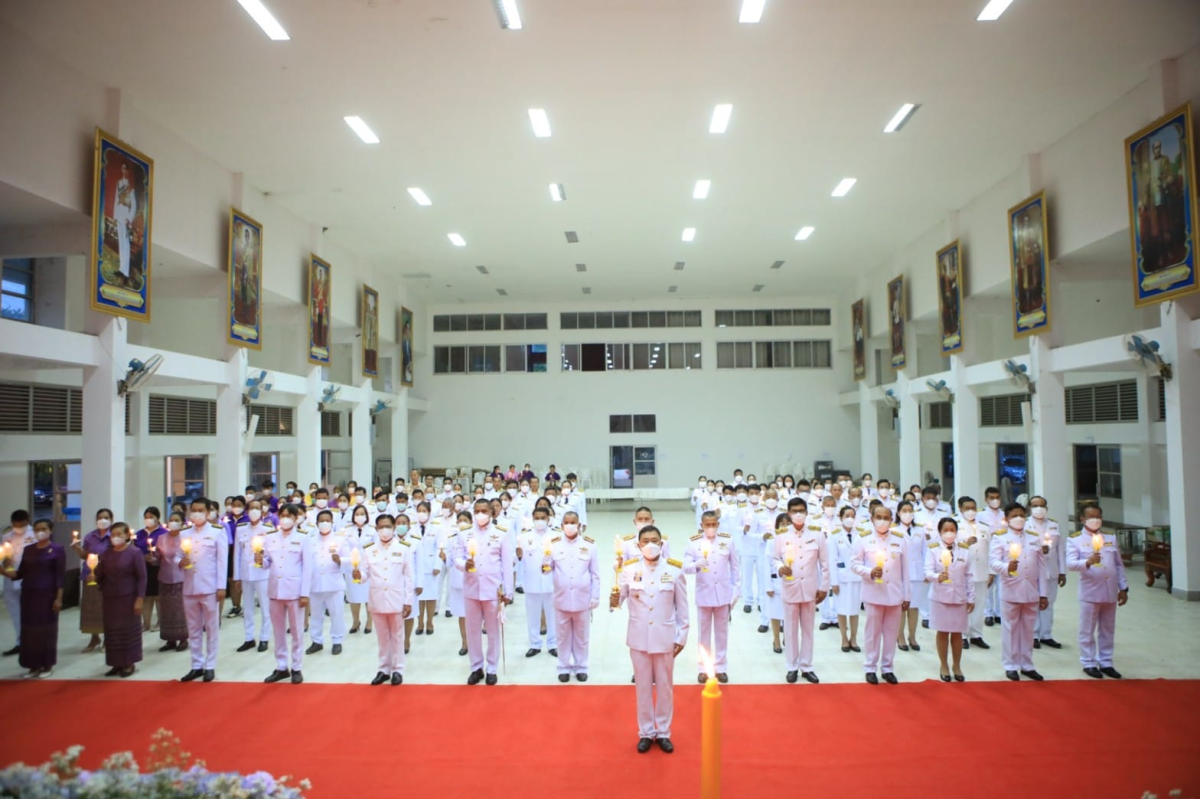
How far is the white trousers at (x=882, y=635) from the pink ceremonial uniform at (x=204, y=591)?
6.77 metres

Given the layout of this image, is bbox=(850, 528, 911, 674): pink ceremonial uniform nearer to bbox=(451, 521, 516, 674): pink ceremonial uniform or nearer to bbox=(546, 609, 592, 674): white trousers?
bbox=(546, 609, 592, 674): white trousers

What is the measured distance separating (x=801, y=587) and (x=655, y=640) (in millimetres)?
2392

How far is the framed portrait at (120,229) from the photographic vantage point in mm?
10211

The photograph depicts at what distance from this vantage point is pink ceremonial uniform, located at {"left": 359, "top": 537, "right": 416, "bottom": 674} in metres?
7.20

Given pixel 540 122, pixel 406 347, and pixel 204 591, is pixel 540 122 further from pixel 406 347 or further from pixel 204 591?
pixel 406 347

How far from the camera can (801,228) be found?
19484mm

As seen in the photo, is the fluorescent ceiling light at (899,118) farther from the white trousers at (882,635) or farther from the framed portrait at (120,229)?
the framed portrait at (120,229)

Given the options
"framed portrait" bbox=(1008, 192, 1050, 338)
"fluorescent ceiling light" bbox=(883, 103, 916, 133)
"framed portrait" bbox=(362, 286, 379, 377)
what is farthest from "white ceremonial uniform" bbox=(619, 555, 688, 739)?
"framed portrait" bbox=(362, 286, 379, 377)

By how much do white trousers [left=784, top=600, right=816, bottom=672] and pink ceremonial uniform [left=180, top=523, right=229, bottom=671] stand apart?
19.6 ft

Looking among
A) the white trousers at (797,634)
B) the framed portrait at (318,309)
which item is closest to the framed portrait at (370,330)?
the framed portrait at (318,309)

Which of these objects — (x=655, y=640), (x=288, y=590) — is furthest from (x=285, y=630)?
(x=655, y=640)

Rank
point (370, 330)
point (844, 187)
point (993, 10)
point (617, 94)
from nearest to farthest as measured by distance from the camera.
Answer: point (993, 10)
point (617, 94)
point (844, 187)
point (370, 330)

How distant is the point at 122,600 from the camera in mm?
7688

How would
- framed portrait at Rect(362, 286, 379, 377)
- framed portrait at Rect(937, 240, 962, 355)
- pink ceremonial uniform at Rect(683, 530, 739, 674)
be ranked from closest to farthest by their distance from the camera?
1. pink ceremonial uniform at Rect(683, 530, 739, 674)
2. framed portrait at Rect(937, 240, 962, 355)
3. framed portrait at Rect(362, 286, 379, 377)
